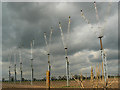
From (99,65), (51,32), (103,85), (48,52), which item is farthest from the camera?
(48,52)

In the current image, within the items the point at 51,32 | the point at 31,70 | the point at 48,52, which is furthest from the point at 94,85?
the point at 31,70

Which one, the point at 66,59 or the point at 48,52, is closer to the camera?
the point at 66,59

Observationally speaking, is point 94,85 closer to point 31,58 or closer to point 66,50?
point 66,50

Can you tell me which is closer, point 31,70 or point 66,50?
point 66,50

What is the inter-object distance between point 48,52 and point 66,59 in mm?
13040

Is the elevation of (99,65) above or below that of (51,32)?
below

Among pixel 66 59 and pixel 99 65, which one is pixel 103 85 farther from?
pixel 66 59

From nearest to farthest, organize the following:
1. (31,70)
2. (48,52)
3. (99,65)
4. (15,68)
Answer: (99,65) < (48,52) < (31,70) < (15,68)

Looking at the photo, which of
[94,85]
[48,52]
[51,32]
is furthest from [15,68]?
[94,85]

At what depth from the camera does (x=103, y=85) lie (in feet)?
29.4

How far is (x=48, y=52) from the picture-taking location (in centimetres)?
6384

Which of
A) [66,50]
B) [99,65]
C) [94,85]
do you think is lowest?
[94,85]

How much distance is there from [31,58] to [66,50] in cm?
2952

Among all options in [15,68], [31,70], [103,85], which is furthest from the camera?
[15,68]
